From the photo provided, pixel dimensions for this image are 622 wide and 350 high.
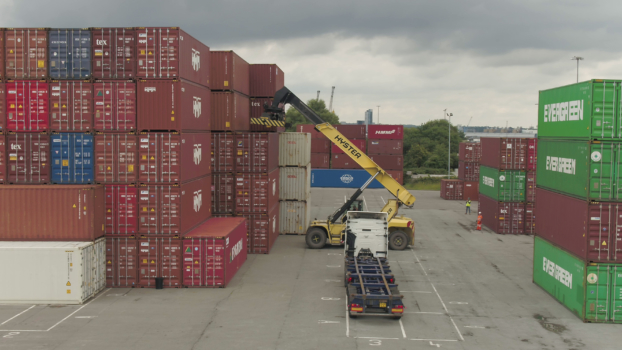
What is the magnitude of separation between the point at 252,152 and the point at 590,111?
1780 centimetres

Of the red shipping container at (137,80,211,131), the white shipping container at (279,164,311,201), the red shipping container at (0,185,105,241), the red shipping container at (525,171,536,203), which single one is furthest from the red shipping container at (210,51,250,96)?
the red shipping container at (525,171,536,203)

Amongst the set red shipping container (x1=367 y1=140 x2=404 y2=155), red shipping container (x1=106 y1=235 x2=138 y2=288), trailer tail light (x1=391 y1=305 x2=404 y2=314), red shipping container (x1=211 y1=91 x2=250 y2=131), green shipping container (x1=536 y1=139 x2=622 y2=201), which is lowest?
trailer tail light (x1=391 y1=305 x2=404 y2=314)

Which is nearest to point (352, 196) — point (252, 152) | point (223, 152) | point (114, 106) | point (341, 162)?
point (252, 152)

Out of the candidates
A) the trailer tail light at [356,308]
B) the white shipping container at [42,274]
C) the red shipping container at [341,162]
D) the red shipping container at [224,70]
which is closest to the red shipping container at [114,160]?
the white shipping container at [42,274]

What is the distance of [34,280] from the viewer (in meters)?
21.8

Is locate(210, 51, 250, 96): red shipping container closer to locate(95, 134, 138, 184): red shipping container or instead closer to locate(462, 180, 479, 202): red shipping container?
locate(95, 134, 138, 184): red shipping container

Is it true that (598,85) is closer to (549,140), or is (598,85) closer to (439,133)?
(549,140)

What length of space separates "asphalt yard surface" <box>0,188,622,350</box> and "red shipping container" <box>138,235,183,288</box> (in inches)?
22.4

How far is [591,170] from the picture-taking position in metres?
20.1

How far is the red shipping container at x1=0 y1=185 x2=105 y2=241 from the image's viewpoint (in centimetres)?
2275

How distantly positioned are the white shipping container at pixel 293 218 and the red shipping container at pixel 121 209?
15.3 meters

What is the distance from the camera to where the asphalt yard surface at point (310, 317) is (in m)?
17.9

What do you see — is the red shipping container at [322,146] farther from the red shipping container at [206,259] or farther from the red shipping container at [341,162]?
the red shipping container at [206,259]

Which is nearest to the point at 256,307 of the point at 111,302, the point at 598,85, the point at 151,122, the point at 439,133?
the point at 111,302
